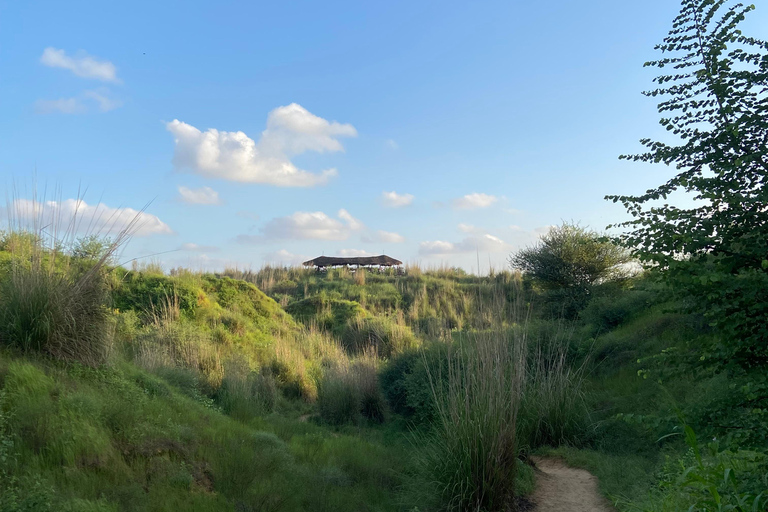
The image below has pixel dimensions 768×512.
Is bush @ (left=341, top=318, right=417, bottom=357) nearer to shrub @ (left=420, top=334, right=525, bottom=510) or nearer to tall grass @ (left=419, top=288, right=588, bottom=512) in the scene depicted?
tall grass @ (left=419, top=288, right=588, bottom=512)

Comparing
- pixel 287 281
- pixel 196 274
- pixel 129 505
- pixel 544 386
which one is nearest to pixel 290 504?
pixel 129 505

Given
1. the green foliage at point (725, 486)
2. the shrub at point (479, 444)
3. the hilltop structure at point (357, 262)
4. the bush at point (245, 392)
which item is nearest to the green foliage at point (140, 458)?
the shrub at point (479, 444)

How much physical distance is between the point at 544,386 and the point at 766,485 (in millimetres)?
6202

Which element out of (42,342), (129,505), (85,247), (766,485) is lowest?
(129,505)

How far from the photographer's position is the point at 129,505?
193 inches

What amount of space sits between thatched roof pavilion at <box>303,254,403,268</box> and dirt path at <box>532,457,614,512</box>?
33361mm

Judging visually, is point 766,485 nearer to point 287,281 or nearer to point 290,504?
point 290,504

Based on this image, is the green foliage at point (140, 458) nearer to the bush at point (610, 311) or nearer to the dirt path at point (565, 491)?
A: the dirt path at point (565, 491)

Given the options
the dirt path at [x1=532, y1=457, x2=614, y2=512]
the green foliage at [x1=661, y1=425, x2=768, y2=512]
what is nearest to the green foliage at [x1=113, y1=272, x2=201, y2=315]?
the dirt path at [x1=532, y1=457, x2=614, y2=512]

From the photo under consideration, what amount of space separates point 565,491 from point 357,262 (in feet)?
116

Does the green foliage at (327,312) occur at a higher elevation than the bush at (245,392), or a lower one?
higher

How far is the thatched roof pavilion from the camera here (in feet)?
137

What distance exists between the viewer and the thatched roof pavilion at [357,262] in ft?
137

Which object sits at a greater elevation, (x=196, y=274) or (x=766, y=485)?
(x=196, y=274)
